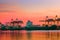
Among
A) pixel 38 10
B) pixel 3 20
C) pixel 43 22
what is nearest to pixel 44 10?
pixel 38 10

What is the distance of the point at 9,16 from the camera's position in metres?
8.99

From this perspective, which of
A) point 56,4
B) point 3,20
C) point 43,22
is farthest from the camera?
point 43,22

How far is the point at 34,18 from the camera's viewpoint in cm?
914

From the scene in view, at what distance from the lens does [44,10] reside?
29.5 ft

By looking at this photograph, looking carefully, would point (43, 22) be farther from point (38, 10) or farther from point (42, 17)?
point (38, 10)

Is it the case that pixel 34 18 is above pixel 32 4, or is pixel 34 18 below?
below

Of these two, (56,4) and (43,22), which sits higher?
(56,4)

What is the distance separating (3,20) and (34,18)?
1337 mm

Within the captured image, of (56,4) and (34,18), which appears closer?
(56,4)

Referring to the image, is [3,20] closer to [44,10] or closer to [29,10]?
[29,10]

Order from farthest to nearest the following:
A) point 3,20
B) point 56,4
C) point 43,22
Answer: point 43,22 < point 3,20 < point 56,4

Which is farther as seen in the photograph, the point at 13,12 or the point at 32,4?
the point at 13,12

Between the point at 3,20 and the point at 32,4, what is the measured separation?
1.47 m

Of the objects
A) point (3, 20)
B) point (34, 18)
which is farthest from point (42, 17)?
point (3, 20)
